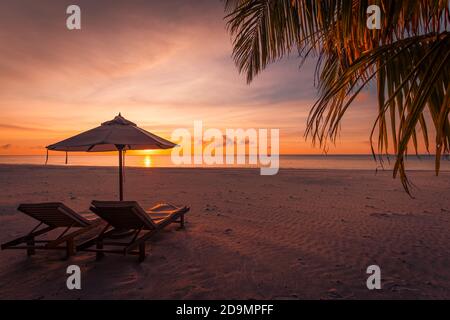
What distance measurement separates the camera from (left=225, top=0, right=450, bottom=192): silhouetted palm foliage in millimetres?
1715

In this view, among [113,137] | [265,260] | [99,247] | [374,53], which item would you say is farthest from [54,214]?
[374,53]

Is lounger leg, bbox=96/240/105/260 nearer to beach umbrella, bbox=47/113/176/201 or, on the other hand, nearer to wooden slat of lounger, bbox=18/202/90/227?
wooden slat of lounger, bbox=18/202/90/227

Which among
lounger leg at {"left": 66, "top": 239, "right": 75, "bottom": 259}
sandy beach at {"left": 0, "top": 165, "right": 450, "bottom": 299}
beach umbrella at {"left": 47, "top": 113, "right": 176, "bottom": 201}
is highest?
beach umbrella at {"left": 47, "top": 113, "right": 176, "bottom": 201}

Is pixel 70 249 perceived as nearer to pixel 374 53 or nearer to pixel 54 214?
pixel 54 214

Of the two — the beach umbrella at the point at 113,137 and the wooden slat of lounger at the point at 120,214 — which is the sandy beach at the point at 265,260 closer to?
the wooden slat of lounger at the point at 120,214

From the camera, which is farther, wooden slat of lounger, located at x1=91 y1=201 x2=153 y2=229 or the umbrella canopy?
the umbrella canopy

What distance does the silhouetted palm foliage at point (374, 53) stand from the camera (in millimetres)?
1715

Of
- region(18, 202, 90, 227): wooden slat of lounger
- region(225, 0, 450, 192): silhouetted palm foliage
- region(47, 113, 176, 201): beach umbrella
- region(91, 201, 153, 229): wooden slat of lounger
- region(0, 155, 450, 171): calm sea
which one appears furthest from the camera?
region(0, 155, 450, 171): calm sea

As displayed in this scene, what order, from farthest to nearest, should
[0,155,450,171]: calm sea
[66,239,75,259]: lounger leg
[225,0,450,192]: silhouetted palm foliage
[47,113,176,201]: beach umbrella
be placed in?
[0,155,450,171]: calm sea → [47,113,176,201]: beach umbrella → [66,239,75,259]: lounger leg → [225,0,450,192]: silhouetted palm foliage

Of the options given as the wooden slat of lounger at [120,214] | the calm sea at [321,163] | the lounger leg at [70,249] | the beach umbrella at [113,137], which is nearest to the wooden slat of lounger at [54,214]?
the lounger leg at [70,249]

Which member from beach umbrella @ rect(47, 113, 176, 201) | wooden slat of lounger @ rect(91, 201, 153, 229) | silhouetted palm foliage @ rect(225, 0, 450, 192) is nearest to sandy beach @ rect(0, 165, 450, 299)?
wooden slat of lounger @ rect(91, 201, 153, 229)

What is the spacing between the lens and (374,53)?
75.6 inches
